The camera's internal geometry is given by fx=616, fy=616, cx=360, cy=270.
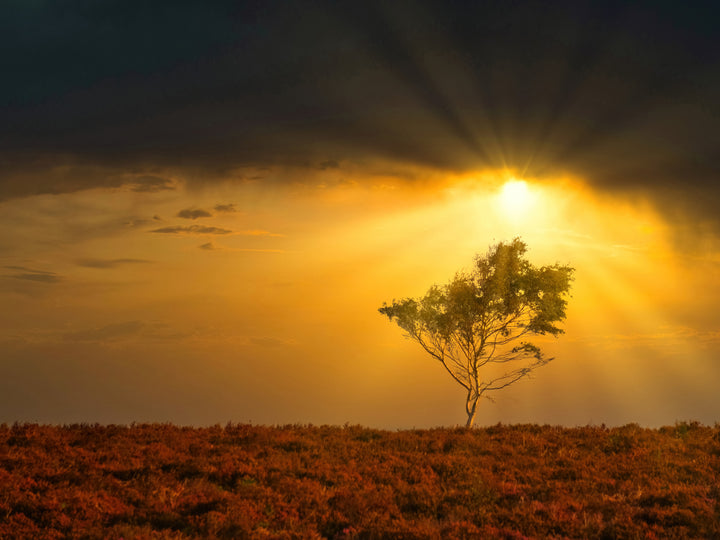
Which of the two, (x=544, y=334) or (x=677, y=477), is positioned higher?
(x=544, y=334)

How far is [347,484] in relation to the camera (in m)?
15.0

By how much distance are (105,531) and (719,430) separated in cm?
2223

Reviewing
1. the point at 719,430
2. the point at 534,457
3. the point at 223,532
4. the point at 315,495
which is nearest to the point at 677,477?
the point at 534,457

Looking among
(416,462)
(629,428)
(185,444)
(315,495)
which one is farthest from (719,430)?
(185,444)

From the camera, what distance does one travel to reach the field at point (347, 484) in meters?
12.2

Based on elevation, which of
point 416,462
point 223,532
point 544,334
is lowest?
point 223,532

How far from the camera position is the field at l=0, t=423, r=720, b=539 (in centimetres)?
1216

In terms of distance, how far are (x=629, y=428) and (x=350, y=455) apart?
11.6 metres

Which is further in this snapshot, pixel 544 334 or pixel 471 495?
pixel 544 334

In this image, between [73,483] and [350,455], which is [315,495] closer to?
[350,455]

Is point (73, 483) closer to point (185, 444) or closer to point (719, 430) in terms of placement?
point (185, 444)

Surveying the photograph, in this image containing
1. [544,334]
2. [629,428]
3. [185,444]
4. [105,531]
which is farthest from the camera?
[544,334]

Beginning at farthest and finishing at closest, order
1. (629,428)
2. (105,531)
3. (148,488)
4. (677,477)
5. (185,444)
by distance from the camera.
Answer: (629,428) < (185,444) < (677,477) < (148,488) < (105,531)

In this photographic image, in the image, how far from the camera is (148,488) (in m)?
13.9
